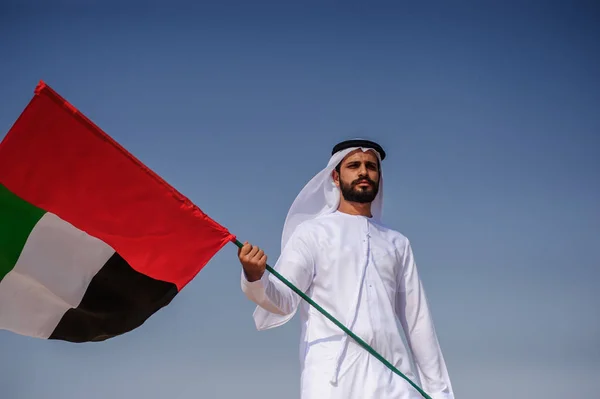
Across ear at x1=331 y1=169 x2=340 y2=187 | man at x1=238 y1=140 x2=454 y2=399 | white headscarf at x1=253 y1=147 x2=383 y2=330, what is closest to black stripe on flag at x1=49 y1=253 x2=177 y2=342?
man at x1=238 y1=140 x2=454 y2=399

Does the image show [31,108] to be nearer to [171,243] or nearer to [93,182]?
[93,182]

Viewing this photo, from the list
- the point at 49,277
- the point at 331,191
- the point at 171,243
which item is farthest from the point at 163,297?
the point at 331,191

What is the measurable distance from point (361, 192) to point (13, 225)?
7.70 ft

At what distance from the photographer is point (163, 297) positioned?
555 cm

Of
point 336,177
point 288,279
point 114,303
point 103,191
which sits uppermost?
point 336,177

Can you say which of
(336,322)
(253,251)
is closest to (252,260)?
(253,251)

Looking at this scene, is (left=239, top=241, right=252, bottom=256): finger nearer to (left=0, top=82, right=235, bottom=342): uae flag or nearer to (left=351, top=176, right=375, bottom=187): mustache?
(left=0, top=82, right=235, bottom=342): uae flag

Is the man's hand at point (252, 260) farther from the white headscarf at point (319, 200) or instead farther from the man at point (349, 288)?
the white headscarf at point (319, 200)

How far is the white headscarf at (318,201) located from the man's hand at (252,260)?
1114mm

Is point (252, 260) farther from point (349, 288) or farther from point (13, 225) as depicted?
point (13, 225)

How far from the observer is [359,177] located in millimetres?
6191

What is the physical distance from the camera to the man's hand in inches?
206

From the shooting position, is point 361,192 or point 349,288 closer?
point 349,288

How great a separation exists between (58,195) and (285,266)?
1509 mm
